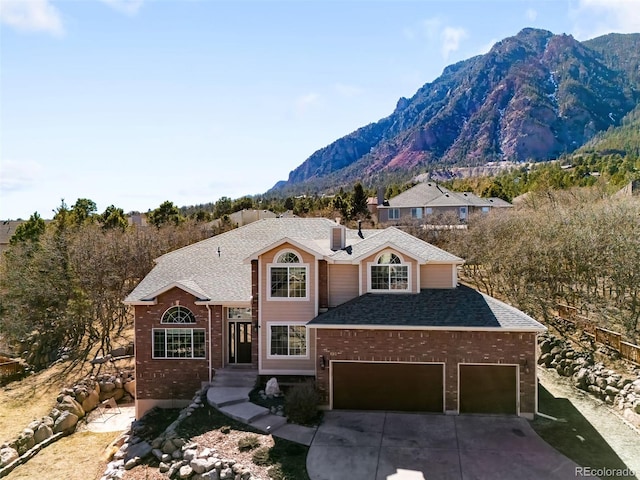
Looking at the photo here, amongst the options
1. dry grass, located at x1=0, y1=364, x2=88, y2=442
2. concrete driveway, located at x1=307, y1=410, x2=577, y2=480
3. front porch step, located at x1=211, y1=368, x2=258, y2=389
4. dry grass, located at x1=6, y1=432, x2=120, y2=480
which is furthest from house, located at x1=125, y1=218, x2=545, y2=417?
dry grass, located at x1=0, y1=364, x2=88, y2=442

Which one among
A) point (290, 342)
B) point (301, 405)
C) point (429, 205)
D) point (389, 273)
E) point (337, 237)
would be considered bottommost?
point (301, 405)

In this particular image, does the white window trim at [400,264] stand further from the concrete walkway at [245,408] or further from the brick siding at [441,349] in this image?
the concrete walkway at [245,408]

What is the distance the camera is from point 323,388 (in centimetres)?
1569

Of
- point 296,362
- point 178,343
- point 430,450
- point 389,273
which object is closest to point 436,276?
point 389,273

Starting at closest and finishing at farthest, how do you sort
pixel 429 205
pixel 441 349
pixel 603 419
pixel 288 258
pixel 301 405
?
pixel 603 419, pixel 301 405, pixel 441 349, pixel 288 258, pixel 429 205

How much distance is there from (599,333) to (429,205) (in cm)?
3696

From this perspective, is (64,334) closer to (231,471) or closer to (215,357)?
(215,357)

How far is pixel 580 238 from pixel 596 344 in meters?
5.82

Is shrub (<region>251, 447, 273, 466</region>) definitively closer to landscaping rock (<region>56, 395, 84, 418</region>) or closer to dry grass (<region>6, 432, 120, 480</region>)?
dry grass (<region>6, 432, 120, 480</region>)

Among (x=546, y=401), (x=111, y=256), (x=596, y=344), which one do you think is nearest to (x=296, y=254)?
(x=546, y=401)

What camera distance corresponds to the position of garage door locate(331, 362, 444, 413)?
1540 cm

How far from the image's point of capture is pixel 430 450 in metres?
12.7

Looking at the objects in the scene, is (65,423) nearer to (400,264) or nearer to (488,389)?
(400,264)

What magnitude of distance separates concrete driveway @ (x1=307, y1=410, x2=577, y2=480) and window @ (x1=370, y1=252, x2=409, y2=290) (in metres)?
4.57
